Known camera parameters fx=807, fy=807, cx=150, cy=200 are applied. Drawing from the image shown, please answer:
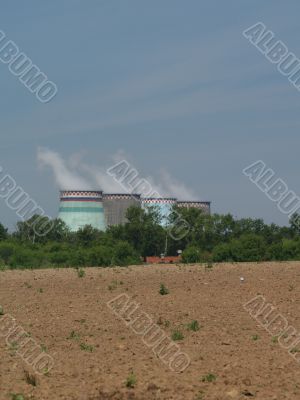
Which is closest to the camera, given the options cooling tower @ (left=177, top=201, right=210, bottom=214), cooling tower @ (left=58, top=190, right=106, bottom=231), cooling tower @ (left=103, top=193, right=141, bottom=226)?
cooling tower @ (left=58, top=190, right=106, bottom=231)

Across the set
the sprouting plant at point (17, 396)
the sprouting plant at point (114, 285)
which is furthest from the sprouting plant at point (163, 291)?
the sprouting plant at point (17, 396)

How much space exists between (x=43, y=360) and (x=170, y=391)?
344 centimetres

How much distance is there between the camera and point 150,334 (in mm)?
17547

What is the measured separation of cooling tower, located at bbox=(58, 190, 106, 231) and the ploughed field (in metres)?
64.0

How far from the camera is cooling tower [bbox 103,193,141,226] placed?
4513 inches

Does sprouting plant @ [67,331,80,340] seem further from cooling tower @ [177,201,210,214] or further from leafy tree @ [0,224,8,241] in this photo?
cooling tower @ [177,201,210,214]

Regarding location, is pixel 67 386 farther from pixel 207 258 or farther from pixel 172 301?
pixel 207 258

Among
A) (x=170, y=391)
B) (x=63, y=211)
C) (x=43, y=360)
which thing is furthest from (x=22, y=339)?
(x=63, y=211)

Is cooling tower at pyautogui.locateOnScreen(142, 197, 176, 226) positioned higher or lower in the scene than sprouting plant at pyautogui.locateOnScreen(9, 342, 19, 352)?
higher

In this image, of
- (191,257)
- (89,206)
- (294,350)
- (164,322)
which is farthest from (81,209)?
(294,350)

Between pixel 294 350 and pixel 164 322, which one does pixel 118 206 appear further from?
pixel 294 350

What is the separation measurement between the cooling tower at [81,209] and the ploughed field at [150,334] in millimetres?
64001

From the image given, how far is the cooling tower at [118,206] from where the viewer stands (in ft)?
376

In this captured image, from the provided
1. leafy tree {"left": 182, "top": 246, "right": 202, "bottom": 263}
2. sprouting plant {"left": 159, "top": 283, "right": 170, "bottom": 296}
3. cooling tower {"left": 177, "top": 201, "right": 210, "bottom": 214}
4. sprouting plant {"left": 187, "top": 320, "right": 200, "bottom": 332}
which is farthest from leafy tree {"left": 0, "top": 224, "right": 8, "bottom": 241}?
sprouting plant {"left": 187, "top": 320, "right": 200, "bottom": 332}
